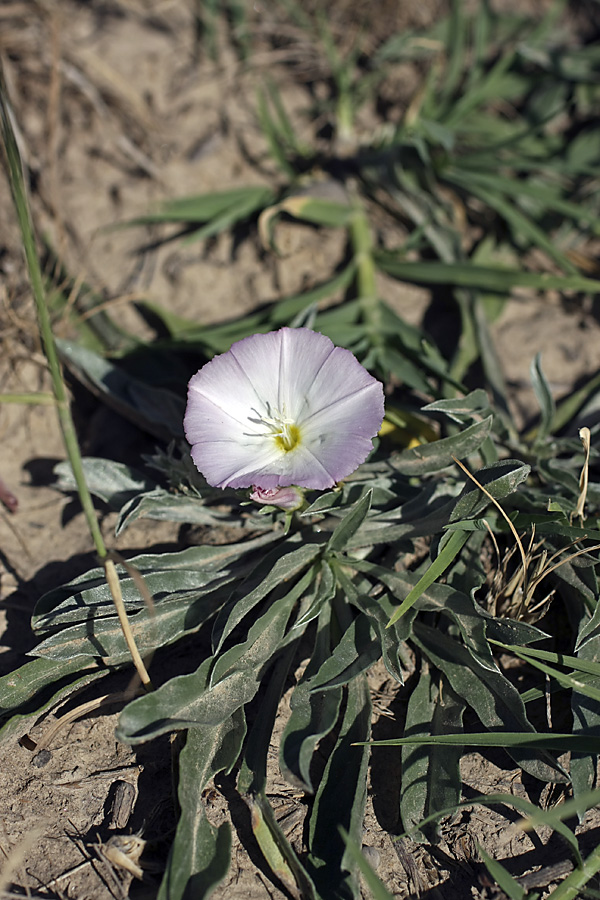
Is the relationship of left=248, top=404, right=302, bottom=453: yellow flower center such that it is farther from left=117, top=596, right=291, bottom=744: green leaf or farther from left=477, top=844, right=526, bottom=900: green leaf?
left=477, top=844, right=526, bottom=900: green leaf

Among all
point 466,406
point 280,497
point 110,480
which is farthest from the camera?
point 110,480

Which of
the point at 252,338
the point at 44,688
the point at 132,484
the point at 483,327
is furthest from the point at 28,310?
the point at 483,327

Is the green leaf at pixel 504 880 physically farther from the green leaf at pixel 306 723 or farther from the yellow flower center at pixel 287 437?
the yellow flower center at pixel 287 437

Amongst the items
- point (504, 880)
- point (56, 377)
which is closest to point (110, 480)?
point (56, 377)

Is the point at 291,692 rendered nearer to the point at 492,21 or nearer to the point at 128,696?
the point at 128,696

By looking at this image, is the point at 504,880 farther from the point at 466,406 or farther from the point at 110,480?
the point at 110,480

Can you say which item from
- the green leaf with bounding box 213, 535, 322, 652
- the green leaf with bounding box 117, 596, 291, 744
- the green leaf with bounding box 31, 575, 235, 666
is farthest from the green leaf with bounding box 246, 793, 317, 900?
the green leaf with bounding box 31, 575, 235, 666
